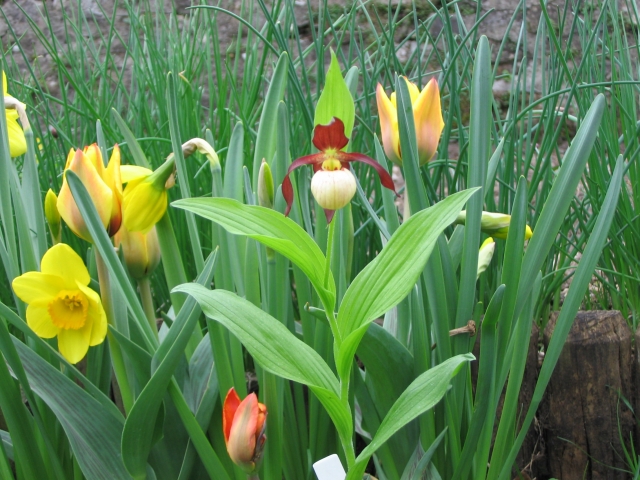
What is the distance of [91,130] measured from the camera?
1.23 m

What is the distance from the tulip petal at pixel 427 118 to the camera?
2.06 feet

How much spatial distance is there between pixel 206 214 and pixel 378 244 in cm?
63

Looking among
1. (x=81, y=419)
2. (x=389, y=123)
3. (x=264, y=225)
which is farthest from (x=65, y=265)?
(x=389, y=123)

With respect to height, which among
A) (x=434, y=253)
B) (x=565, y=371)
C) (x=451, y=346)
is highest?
(x=434, y=253)

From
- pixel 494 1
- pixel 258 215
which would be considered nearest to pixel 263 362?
pixel 258 215

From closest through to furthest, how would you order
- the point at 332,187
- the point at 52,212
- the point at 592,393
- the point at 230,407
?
the point at 332,187, the point at 230,407, the point at 52,212, the point at 592,393

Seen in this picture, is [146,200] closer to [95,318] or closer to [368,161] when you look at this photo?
[95,318]

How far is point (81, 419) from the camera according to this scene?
0.60 m

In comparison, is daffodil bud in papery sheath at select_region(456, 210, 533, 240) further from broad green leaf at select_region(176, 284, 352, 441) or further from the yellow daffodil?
the yellow daffodil

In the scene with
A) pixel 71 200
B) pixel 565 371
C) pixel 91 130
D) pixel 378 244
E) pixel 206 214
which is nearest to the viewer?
pixel 206 214

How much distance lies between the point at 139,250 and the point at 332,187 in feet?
0.94

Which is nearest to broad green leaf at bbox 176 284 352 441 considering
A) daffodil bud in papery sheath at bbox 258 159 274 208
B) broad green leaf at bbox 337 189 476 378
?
broad green leaf at bbox 337 189 476 378

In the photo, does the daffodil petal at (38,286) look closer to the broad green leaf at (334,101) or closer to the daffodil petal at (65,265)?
the daffodil petal at (65,265)

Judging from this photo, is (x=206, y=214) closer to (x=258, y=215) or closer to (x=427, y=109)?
(x=258, y=215)
